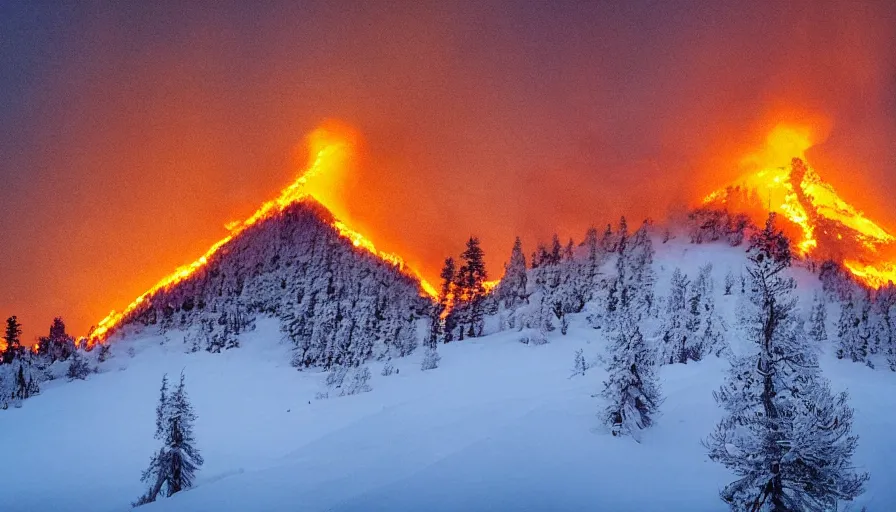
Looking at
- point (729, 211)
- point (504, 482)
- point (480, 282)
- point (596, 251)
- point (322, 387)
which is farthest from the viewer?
point (729, 211)

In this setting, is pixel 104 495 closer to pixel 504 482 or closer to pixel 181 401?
pixel 181 401

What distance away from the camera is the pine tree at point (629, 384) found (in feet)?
73.8

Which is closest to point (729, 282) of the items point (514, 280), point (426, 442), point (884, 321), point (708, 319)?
point (884, 321)

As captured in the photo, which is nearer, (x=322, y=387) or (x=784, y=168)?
(x=322, y=387)

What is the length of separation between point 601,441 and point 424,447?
A: 797cm

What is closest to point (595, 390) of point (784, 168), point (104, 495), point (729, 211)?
point (104, 495)

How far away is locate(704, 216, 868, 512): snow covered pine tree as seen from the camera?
13602mm

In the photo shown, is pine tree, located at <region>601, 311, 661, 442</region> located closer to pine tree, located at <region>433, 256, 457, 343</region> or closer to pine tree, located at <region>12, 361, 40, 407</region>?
pine tree, located at <region>433, 256, 457, 343</region>

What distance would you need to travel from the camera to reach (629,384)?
898 inches

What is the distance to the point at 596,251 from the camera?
82.4 metres

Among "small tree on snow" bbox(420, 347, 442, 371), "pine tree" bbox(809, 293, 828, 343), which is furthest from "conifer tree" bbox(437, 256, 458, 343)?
"pine tree" bbox(809, 293, 828, 343)

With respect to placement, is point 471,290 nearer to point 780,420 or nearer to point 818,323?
point 818,323

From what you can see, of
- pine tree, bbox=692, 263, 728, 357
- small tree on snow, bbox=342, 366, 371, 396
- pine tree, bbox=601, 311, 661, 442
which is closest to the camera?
pine tree, bbox=601, 311, 661, 442

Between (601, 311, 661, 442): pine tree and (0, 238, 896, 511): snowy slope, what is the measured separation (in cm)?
70
